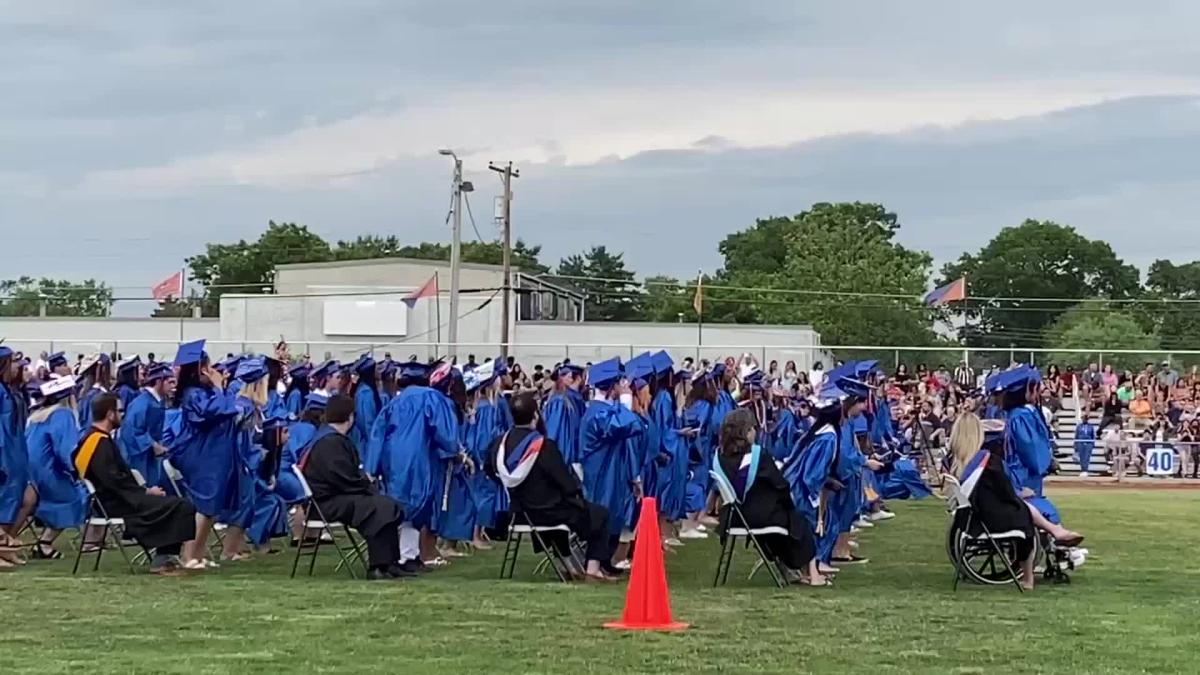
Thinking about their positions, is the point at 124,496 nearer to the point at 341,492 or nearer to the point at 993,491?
the point at 341,492

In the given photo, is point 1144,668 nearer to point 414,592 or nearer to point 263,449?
point 414,592

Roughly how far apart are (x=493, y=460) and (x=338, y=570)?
5.66ft

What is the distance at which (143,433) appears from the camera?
1452 cm

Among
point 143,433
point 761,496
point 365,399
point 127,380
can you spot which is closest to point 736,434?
point 761,496

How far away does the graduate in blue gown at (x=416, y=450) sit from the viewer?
45.9 ft

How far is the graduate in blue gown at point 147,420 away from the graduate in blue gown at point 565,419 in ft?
11.6

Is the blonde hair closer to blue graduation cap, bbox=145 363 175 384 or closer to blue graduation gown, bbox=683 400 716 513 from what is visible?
blue graduation gown, bbox=683 400 716 513

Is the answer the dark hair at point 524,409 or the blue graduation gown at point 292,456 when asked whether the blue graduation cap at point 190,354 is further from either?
the dark hair at point 524,409

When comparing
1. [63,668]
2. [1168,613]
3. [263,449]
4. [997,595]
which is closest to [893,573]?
[997,595]

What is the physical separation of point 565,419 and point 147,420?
12.9 ft

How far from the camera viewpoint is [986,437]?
12.5 meters

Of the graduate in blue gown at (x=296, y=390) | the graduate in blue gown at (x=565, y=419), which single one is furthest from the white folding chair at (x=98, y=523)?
the graduate in blue gown at (x=565, y=419)

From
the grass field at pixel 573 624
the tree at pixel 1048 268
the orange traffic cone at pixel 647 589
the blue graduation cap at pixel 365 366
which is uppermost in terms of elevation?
the tree at pixel 1048 268

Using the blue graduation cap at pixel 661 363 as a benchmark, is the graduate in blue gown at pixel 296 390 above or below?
below
